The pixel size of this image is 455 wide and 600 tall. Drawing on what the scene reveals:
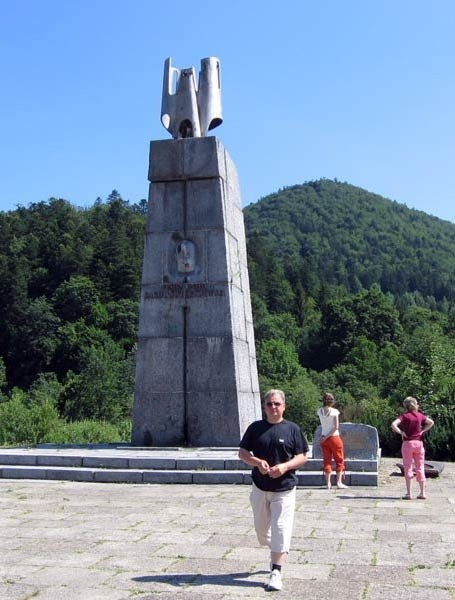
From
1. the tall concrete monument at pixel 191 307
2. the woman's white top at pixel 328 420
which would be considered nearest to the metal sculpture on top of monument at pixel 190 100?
the tall concrete monument at pixel 191 307

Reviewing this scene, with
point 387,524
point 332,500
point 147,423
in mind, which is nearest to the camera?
point 387,524

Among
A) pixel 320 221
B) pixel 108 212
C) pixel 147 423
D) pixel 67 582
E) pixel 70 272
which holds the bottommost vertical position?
pixel 67 582

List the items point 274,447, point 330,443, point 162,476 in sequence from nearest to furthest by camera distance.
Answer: point 274,447
point 330,443
point 162,476

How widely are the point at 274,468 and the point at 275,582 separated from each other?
0.76m

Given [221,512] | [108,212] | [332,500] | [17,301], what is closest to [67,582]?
[221,512]

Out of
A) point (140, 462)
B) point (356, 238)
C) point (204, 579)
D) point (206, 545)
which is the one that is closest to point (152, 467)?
point (140, 462)

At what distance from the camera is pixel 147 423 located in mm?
13492

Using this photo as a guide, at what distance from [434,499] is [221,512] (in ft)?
9.60

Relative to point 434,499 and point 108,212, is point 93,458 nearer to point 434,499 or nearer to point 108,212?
point 434,499

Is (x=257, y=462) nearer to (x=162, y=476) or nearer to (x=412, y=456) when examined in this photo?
(x=412, y=456)

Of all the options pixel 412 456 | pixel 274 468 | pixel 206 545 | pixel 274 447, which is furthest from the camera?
pixel 412 456

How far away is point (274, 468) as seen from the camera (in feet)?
18.5

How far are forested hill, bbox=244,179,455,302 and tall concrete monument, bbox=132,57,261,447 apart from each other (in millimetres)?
96587

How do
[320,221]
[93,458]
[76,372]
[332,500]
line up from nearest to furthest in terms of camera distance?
[332,500] → [93,458] → [76,372] → [320,221]
